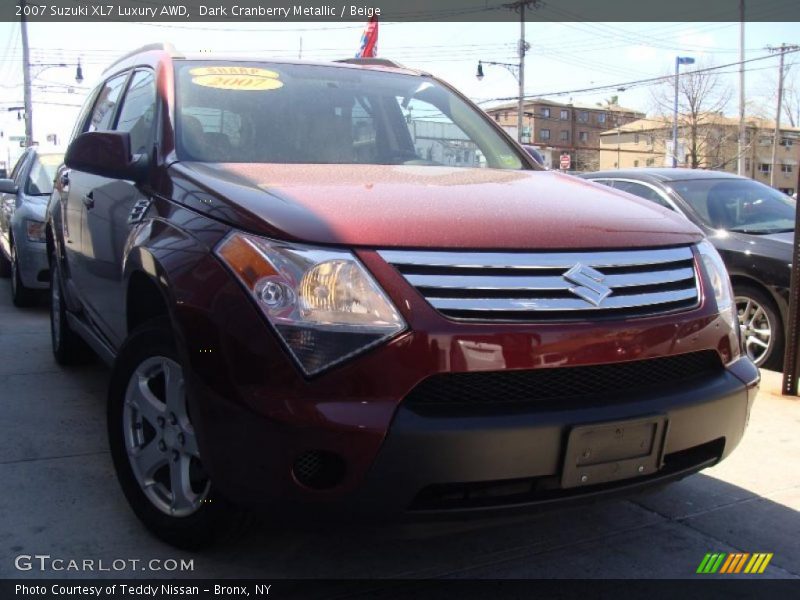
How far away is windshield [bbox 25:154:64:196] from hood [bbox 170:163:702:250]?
600 centimetres

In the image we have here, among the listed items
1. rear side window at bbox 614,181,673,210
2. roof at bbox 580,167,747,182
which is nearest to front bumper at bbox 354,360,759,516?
rear side window at bbox 614,181,673,210

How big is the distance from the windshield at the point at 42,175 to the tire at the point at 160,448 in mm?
5935

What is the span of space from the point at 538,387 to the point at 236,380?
828mm

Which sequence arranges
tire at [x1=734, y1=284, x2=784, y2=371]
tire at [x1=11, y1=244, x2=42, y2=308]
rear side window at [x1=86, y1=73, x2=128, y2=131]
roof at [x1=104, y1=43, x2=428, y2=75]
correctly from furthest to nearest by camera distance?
tire at [x1=11, y1=244, x2=42, y2=308] < tire at [x1=734, y1=284, x2=784, y2=371] < rear side window at [x1=86, y1=73, x2=128, y2=131] < roof at [x1=104, y1=43, x2=428, y2=75]

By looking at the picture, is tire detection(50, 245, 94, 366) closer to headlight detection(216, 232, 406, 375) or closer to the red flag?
headlight detection(216, 232, 406, 375)

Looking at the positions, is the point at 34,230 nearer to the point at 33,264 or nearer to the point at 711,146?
the point at 33,264

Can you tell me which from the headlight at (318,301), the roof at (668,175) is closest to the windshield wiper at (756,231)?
the roof at (668,175)

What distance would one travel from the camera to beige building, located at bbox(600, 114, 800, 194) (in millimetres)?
50438

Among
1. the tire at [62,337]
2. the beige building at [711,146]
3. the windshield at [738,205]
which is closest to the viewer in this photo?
the tire at [62,337]

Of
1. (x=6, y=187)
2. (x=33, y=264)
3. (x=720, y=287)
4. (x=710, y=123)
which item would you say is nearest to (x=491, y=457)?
(x=720, y=287)

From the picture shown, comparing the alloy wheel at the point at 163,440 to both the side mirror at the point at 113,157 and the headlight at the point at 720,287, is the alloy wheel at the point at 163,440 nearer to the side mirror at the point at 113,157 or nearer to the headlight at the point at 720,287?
the side mirror at the point at 113,157

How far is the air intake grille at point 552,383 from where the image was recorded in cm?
210

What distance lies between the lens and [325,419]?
2.02 m

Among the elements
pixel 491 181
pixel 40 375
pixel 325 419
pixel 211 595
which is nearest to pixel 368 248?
pixel 325 419
